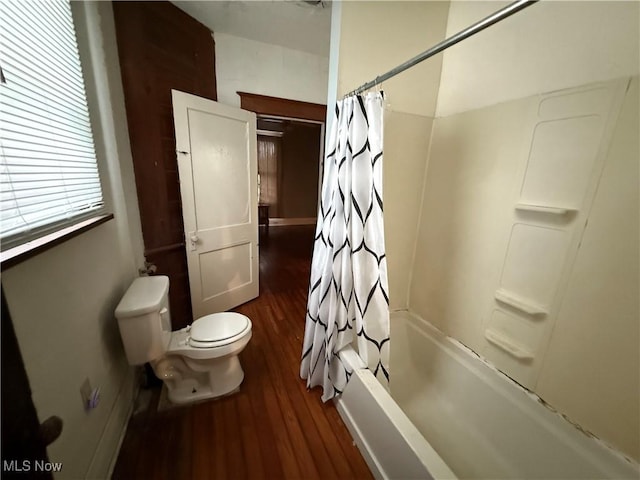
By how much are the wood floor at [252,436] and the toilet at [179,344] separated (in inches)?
4.1

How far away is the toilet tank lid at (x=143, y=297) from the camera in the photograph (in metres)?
1.09

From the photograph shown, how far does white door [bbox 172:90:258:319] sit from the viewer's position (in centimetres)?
175

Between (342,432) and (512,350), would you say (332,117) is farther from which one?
(342,432)

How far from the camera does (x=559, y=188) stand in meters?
0.99

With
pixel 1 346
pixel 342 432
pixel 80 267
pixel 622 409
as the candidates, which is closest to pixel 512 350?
pixel 622 409

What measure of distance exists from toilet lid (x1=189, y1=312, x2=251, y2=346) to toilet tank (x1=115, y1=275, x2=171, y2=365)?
171 mm

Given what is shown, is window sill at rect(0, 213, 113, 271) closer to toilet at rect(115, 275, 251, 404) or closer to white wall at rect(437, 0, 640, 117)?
toilet at rect(115, 275, 251, 404)

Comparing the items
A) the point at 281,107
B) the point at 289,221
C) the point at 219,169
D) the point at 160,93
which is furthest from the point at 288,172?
the point at 160,93

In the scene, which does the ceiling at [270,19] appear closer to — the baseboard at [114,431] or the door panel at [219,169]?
the door panel at [219,169]

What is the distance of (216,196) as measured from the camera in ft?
6.43

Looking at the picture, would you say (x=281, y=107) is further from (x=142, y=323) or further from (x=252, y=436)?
(x=252, y=436)

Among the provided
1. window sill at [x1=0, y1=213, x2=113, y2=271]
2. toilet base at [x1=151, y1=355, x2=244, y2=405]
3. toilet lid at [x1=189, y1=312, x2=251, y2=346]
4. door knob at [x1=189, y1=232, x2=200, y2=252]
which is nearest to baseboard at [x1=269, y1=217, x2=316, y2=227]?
door knob at [x1=189, y1=232, x2=200, y2=252]

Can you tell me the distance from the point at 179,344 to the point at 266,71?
7.54 feet

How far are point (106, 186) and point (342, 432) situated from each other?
1861 millimetres
